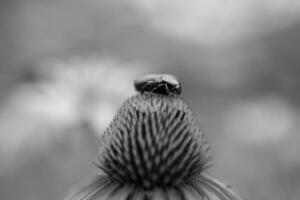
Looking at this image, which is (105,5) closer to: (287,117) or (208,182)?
(287,117)

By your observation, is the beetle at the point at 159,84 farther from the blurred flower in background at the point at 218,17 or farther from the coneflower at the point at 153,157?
the blurred flower in background at the point at 218,17

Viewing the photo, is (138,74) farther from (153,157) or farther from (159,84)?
(153,157)

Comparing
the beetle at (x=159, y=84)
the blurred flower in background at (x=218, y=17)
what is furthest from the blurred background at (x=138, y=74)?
the beetle at (x=159, y=84)

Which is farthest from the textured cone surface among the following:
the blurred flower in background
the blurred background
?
the blurred flower in background

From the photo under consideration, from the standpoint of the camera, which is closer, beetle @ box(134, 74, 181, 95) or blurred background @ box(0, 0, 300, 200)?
beetle @ box(134, 74, 181, 95)

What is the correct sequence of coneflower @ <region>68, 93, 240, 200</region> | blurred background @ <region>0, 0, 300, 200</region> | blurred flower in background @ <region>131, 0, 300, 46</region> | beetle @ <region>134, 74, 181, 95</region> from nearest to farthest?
coneflower @ <region>68, 93, 240, 200</region>
beetle @ <region>134, 74, 181, 95</region>
blurred background @ <region>0, 0, 300, 200</region>
blurred flower in background @ <region>131, 0, 300, 46</region>

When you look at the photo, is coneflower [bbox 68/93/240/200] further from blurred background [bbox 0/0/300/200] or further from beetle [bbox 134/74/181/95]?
blurred background [bbox 0/0/300/200]
